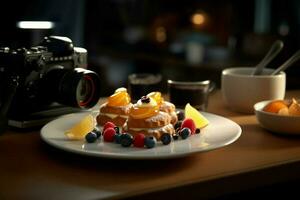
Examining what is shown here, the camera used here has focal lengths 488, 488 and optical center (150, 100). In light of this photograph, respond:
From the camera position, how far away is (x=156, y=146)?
2.64 feet

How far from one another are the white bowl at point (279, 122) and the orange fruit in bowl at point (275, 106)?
0.03m

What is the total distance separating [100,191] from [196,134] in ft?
0.92

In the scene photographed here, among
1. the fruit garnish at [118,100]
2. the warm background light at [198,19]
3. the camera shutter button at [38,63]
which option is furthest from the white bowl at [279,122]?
the warm background light at [198,19]

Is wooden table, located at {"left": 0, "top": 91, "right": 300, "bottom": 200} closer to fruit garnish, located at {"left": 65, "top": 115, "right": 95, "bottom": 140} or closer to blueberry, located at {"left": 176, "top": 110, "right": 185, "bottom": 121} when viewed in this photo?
fruit garnish, located at {"left": 65, "top": 115, "right": 95, "bottom": 140}

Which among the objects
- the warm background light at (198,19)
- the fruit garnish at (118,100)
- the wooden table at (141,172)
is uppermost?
the warm background light at (198,19)

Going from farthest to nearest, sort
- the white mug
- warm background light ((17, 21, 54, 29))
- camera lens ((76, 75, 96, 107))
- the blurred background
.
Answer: the blurred background
warm background light ((17, 21, 54, 29))
the white mug
camera lens ((76, 75, 96, 107))

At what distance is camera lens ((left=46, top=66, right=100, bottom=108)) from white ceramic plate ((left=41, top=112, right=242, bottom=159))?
2.5 inches

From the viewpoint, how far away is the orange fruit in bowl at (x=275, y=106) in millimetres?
983

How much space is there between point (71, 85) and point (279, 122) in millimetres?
413

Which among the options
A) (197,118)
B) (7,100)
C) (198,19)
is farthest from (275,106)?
(198,19)

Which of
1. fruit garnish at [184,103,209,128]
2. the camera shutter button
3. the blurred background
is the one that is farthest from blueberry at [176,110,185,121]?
the blurred background

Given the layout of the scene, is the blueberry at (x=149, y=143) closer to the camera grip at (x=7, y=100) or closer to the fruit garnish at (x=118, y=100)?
the fruit garnish at (x=118, y=100)

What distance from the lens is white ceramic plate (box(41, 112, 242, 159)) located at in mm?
746

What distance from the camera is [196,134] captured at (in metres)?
0.88
